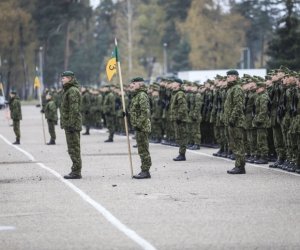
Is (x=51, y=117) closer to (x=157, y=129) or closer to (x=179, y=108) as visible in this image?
(x=157, y=129)

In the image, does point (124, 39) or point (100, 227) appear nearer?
point (100, 227)

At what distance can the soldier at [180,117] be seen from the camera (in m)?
22.9

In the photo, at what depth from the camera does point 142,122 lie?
18.6 meters

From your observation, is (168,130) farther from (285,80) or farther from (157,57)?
(157,57)

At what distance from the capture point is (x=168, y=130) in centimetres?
3105

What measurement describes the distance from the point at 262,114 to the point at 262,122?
7.1 inches

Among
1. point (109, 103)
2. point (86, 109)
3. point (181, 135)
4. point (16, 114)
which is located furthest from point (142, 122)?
point (86, 109)

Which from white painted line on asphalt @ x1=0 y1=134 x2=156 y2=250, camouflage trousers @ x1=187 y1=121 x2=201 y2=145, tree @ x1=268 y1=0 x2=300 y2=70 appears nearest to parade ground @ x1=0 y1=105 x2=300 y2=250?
white painted line on asphalt @ x1=0 y1=134 x2=156 y2=250

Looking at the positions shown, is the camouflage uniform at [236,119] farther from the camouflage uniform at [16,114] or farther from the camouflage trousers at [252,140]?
the camouflage uniform at [16,114]

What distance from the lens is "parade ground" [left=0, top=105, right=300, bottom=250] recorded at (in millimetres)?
10891

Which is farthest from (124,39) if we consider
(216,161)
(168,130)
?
(216,161)

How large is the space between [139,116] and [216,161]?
453cm

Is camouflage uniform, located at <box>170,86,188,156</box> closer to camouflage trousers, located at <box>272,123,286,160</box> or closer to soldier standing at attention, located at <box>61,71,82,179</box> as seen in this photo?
camouflage trousers, located at <box>272,123,286,160</box>

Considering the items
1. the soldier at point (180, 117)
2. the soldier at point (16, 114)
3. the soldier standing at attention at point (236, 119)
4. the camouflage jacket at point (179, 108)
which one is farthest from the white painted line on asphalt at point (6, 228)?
the soldier at point (16, 114)
